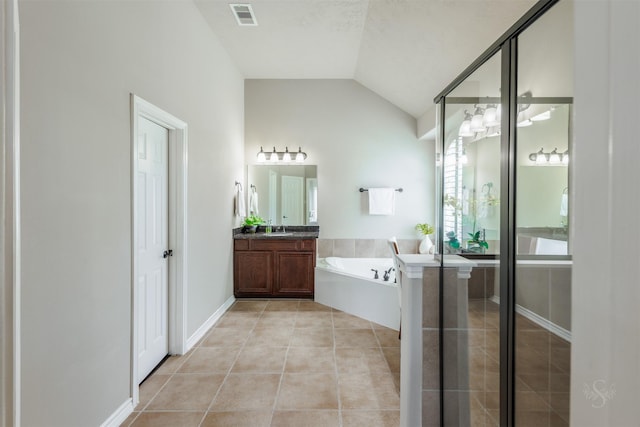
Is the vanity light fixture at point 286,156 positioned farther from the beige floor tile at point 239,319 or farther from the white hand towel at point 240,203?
the beige floor tile at point 239,319

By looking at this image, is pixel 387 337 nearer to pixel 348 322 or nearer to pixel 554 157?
pixel 348 322

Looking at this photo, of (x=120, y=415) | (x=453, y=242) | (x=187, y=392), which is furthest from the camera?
(x=187, y=392)

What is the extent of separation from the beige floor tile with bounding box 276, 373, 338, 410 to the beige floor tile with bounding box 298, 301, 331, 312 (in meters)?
1.61

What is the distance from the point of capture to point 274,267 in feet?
14.9

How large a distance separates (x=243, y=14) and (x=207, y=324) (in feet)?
9.88

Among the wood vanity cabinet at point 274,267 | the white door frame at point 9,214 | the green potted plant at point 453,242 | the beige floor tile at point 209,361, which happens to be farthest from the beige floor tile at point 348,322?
the white door frame at point 9,214

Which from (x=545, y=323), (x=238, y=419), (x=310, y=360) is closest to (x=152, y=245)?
(x=238, y=419)

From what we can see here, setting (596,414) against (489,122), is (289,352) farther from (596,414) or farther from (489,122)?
(596,414)

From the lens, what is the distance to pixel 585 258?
14.3 inches

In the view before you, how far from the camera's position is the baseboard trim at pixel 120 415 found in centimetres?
191

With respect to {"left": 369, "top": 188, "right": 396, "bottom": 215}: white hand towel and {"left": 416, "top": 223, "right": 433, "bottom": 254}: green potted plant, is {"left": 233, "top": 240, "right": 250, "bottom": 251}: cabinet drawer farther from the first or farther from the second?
{"left": 416, "top": 223, "right": 433, "bottom": 254}: green potted plant

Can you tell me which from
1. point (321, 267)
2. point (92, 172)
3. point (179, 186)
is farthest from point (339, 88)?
point (92, 172)

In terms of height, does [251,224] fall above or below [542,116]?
below

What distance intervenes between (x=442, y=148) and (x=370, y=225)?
340 centimetres
